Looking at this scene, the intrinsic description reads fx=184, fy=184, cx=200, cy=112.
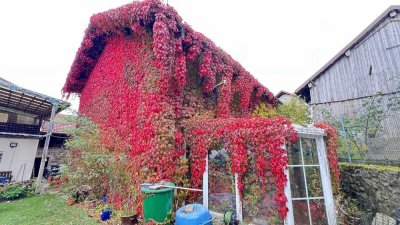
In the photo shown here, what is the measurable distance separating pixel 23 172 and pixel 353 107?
20640 mm

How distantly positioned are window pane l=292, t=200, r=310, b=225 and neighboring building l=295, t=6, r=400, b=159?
6.61 m

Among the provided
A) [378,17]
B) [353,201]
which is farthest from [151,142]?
[378,17]

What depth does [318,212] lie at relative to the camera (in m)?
4.54

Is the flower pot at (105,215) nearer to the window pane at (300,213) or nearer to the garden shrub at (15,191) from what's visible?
the window pane at (300,213)

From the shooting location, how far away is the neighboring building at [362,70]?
9695 millimetres

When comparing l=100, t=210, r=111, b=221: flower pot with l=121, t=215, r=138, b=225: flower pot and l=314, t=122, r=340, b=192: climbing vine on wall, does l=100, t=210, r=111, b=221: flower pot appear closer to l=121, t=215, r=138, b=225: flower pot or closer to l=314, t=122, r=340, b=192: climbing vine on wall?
l=121, t=215, r=138, b=225: flower pot

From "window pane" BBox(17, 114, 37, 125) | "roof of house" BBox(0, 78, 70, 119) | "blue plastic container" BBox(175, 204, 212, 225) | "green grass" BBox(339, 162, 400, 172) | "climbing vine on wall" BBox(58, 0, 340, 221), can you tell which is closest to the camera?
"blue plastic container" BBox(175, 204, 212, 225)

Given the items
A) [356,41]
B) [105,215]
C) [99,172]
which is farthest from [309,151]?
[356,41]

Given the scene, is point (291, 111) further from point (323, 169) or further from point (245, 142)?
point (245, 142)

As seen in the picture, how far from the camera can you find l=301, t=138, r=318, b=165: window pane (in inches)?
183

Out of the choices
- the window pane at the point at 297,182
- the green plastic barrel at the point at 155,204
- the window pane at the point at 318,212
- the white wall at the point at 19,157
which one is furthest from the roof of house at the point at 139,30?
the window pane at the point at 318,212

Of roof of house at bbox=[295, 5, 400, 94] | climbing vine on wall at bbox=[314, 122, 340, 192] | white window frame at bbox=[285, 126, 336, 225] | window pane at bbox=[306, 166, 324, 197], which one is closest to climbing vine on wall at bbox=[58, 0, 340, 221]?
white window frame at bbox=[285, 126, 336, 225]

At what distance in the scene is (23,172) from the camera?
11844 millimetres

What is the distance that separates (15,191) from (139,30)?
9229mm
